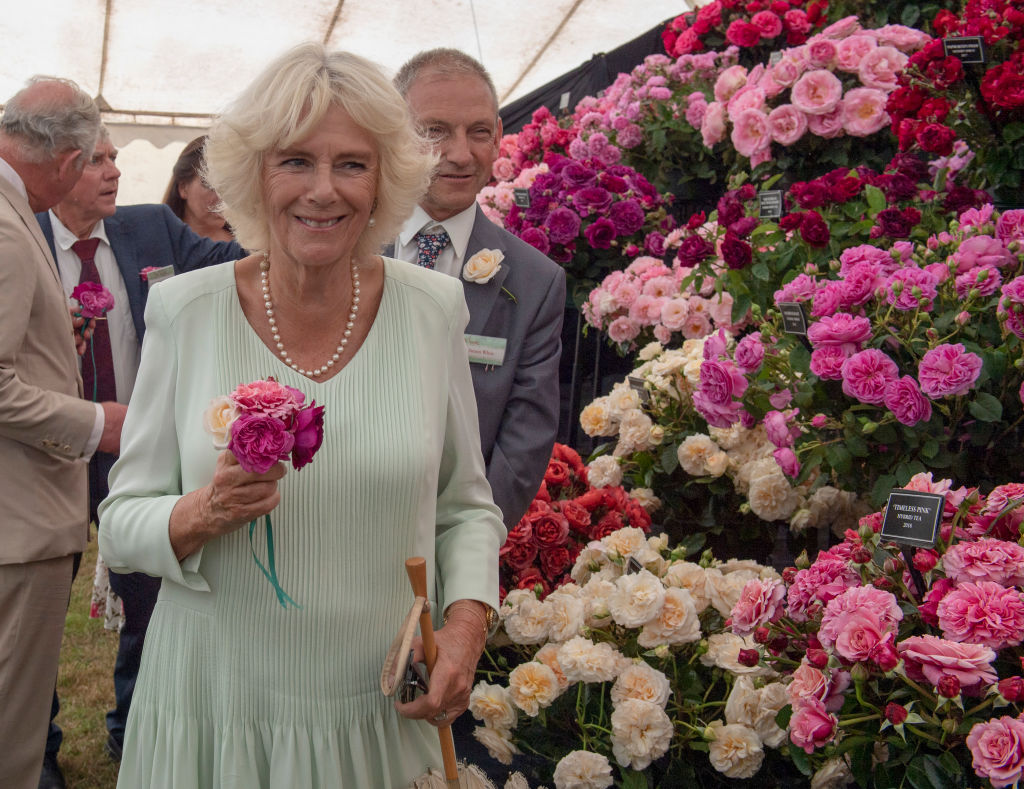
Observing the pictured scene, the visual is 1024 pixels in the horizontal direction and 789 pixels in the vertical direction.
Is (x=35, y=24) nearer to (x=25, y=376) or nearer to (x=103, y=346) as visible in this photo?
(x=103, y=346)

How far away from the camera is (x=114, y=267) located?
335 centimetres

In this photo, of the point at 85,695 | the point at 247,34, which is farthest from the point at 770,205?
the point at 247,34

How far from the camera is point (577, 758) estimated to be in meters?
1.91

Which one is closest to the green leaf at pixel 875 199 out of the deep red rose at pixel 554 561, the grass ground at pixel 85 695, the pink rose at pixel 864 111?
the pink rose at pixel 864 111

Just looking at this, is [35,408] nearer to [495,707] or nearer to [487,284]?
[487,284]

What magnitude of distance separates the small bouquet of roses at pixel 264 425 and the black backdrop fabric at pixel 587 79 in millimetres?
4332

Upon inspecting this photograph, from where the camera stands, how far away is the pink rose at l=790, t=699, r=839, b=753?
1507 mm

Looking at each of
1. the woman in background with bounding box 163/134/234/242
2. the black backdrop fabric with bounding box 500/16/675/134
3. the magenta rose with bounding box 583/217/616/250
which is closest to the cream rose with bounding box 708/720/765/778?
the magenta rose with bounding box 583/217/616/250

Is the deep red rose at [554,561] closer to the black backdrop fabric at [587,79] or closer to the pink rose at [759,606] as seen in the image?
the pink rose at [759,606]

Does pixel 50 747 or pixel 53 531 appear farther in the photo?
pixel 50 747

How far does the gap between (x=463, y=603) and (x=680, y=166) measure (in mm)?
3011

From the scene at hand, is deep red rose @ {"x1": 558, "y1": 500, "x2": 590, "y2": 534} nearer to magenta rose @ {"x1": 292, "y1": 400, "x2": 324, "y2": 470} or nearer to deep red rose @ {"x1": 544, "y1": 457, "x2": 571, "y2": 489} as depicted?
deep red rose @ {"x1": 544, "y1": 457, "x2": 571, "y2": 489}

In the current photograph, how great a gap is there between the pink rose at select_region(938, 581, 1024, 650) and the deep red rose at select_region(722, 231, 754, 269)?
4.39 ft


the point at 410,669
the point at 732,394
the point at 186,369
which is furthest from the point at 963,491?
the point at 186,369
